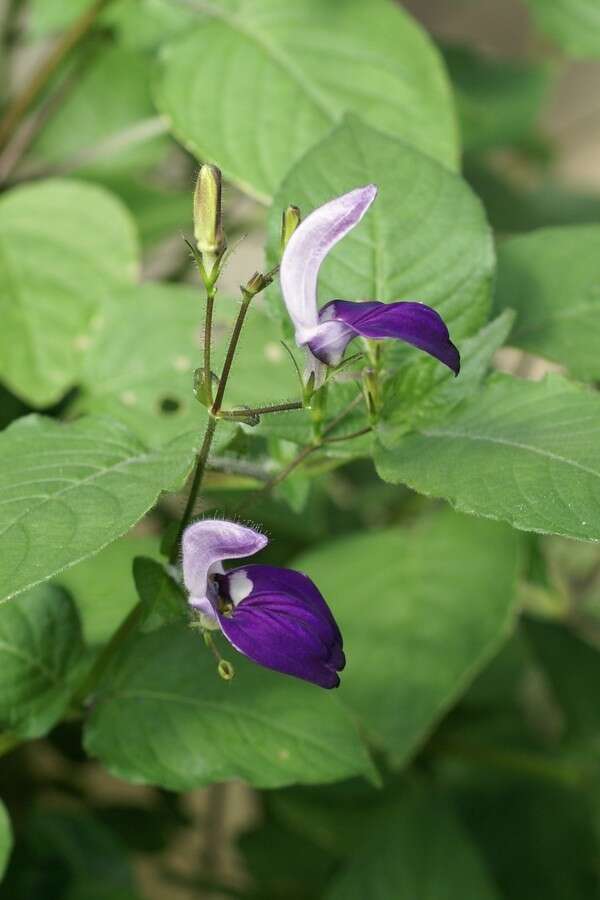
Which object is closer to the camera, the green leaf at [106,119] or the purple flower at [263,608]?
the purple flower at [263,608]

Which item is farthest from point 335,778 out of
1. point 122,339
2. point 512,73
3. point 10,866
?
point 512,73

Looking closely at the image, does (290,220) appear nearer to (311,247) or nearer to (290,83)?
(311,247)

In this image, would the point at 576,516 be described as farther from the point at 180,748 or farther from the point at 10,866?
the point at 10,866

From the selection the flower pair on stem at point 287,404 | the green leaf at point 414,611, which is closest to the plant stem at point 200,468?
the flower pair on stem at point 287,404

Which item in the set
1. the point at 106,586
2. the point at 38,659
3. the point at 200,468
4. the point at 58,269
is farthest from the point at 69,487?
the point at 58,269

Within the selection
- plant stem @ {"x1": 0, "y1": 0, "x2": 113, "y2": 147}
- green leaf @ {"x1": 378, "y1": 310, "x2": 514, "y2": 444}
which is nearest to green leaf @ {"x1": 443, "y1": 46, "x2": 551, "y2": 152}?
plant stem @ {"x1": 0, "y1": 0, "x2": 113, "y2": 147}

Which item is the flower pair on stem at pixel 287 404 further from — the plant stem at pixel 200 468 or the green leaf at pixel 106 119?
the green leaf at pixel 106 119
